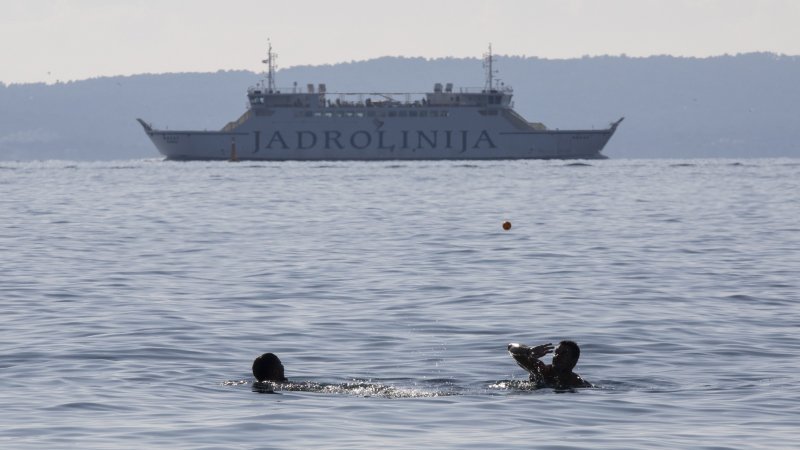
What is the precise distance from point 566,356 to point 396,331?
634cm

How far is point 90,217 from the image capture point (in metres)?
59.6

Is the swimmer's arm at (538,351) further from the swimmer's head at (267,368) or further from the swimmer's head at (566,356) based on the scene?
the swimmer's head at (267,368)

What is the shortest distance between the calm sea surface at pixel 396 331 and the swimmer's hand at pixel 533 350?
1.99ft

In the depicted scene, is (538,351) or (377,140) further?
(377,140)

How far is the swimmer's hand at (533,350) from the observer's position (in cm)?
1653

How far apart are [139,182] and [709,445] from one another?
9510 centimetres

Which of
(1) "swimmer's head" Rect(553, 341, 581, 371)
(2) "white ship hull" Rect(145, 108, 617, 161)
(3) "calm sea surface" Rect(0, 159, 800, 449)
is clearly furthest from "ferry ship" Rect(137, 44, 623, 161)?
(1) "swimmer's head" Rect(553, 341, 581, 371)

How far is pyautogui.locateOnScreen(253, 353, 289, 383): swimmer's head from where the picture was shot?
17.7 meters

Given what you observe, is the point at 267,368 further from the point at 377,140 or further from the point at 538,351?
the point at 377,140

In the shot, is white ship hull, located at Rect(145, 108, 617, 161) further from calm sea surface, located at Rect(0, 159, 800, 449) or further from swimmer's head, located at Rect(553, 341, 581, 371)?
swimmer's head, located at Rect(553, 341, 581, 371)

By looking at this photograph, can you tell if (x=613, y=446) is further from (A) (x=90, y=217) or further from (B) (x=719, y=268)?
(A) (x=90, y=217)

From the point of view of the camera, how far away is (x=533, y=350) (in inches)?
658

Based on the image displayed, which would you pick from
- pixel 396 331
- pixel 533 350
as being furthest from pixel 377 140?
pixel 533 350

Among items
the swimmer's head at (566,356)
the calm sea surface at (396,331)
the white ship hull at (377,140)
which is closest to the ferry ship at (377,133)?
the white ship hull at (377,140)
